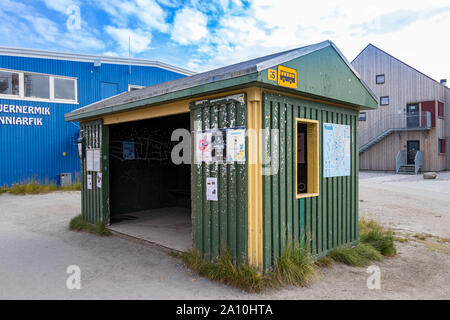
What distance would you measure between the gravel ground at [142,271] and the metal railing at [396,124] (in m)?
17.0

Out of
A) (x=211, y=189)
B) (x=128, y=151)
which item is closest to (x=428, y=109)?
(x=128, y=151)

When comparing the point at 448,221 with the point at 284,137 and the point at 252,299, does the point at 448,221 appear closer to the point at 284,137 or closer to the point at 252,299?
the point at 284,137

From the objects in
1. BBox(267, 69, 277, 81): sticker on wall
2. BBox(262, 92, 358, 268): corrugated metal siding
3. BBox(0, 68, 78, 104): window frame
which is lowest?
BBox(262, 92, 358, 268): corrugated metal siding

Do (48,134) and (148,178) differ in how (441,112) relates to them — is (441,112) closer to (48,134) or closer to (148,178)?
(148,178)

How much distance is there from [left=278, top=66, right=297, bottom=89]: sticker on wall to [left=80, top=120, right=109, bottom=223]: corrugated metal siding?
182 inches

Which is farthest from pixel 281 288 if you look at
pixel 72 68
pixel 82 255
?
pixel 72 68

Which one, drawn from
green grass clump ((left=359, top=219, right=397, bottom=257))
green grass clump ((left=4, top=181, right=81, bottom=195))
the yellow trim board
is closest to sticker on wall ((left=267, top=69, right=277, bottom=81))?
the yellow trim board

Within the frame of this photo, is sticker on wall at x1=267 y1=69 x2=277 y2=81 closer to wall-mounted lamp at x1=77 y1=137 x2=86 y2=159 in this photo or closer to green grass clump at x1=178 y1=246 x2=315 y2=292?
green grass clump at x1=178 y1=246 x2=315 y2=292

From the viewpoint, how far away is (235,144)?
442 centimetres

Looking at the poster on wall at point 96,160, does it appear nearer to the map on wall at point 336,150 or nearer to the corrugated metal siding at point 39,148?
the map on wall at point 336,150

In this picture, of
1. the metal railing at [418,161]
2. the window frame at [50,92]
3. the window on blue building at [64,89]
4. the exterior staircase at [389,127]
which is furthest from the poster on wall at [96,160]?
the exterior staircase at [389,127]

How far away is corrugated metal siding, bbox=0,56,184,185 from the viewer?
14.9 meters

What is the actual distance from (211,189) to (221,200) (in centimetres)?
23
